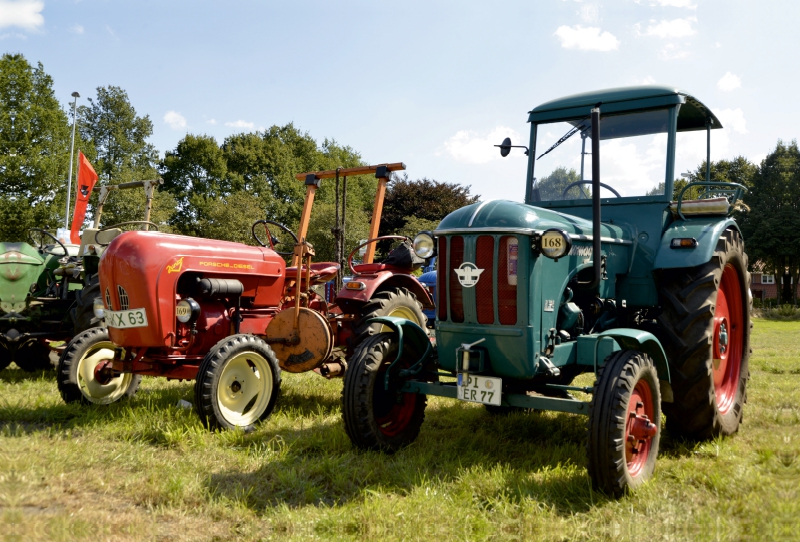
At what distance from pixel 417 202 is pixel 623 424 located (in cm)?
2813

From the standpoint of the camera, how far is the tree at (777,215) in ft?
104

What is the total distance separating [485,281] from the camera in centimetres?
364

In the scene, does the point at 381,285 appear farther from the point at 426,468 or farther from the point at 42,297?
the point at 42,297

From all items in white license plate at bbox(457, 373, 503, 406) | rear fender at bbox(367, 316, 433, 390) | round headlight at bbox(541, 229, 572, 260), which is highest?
round headlight at bbox(541, 229, 572, 260)

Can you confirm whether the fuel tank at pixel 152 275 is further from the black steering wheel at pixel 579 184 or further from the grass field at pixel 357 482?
the black steering wheel at pixel 579 184

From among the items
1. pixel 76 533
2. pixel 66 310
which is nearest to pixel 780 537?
pixel 76 533

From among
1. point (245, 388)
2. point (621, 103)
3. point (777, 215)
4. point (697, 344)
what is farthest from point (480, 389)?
point (777, 215)

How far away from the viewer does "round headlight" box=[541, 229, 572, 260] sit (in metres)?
3.41

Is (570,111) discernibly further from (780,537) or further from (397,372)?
(780,537)

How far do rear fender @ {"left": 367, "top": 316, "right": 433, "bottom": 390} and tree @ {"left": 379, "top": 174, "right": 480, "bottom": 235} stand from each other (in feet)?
86.7

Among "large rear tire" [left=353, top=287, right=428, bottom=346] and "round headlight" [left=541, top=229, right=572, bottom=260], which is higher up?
"round headlight" [left=541, top=229, right=572, bottom=260]

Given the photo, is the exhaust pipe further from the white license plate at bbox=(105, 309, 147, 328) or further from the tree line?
the tree line

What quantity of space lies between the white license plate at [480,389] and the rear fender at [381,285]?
2.39m

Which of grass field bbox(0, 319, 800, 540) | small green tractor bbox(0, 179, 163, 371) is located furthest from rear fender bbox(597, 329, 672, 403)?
small green tractor bbox(0, 179, 163, 371)
